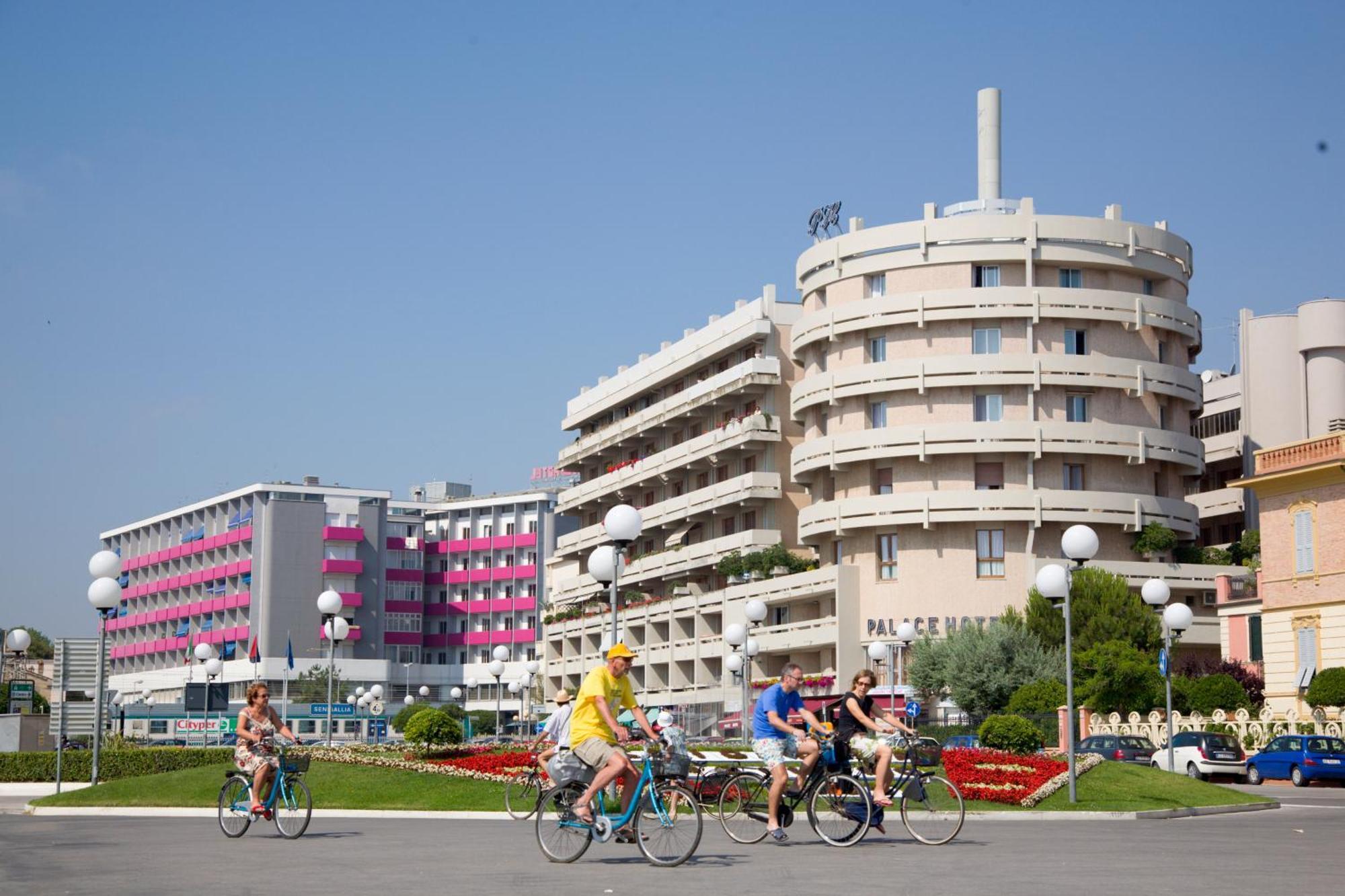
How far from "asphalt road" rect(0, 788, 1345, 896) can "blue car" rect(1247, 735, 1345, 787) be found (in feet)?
66.1

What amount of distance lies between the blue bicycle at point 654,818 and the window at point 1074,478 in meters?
53.8

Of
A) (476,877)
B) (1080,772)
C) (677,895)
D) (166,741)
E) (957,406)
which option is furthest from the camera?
(166,741)

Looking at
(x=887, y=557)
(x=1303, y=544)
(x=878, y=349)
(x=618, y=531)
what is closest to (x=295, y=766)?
(x=618, y=531)

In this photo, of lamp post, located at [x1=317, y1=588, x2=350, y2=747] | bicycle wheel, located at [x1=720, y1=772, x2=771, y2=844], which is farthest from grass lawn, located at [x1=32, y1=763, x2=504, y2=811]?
bicycle wheel, located at [x1=720, y1=772, x2=771, y2=844]

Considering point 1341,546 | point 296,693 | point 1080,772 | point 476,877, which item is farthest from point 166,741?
point 476,877

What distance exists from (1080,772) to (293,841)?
15.5 metres

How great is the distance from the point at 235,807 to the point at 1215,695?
41.5 meters

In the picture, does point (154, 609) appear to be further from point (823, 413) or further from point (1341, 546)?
point (1341, 546)

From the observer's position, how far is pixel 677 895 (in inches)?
528

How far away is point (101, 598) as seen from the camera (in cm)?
3225

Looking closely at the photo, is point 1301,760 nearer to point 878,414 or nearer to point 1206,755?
point 1206,755

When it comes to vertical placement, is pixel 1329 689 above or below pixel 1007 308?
below

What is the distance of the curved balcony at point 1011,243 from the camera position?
219ft

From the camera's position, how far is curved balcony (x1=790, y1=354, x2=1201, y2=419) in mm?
66125
